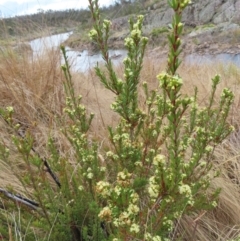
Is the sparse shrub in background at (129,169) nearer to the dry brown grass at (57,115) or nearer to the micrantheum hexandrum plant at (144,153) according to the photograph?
the micrantheum hexandrum plant at (144,153)

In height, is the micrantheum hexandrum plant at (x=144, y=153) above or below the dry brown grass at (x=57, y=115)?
above

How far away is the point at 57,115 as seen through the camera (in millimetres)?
2686

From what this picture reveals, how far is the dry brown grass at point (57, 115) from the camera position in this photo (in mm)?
1680

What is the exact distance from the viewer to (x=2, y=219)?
1426 mm

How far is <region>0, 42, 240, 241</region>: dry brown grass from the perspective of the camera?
168 cm

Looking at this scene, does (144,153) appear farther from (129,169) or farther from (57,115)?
(57,115)

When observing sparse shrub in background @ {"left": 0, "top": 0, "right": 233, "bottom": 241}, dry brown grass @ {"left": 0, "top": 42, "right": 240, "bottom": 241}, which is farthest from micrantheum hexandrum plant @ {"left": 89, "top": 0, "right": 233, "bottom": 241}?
dry brown grass @ {"left": 0, "top": 42, "right": 240, "bottom": 241}

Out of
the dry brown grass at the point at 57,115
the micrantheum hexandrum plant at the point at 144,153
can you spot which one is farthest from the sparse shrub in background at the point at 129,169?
the dry brown grass at the point at 57,115

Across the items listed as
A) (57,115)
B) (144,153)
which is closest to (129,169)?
(144,153)

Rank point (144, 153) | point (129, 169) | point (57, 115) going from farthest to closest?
point (57, 115), point (144, 153), point (129, 169)

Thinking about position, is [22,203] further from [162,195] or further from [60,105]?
[60,105]

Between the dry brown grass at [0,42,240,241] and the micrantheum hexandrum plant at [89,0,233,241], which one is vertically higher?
the micrantheum hexandrum plant at [89,0,233,241]

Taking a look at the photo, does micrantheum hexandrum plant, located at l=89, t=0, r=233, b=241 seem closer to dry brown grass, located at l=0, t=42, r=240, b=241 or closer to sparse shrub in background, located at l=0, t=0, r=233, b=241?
sparse shrub in background, located at l=0, t=0, r=233, b=241

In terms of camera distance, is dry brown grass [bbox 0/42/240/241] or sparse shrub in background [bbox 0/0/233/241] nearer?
sparse shrub in background [bbox 0/0/233/241]
